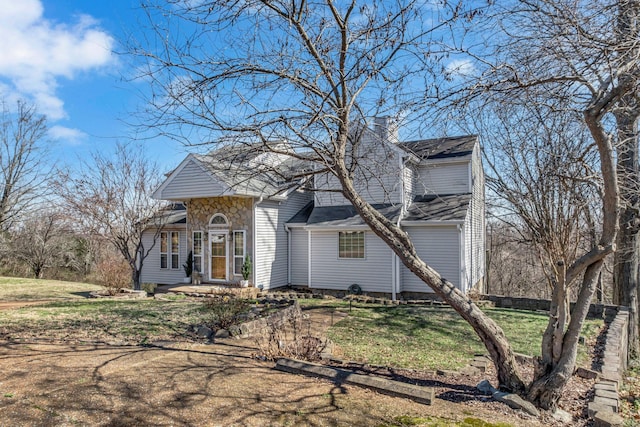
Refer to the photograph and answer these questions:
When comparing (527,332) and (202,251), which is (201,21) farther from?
(202,251)

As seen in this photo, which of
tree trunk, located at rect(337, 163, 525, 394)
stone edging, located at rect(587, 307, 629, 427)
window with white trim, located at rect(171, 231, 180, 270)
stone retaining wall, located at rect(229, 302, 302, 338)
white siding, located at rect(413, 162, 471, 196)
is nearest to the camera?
stone edging, located at rect(587, 307, 629, 427)

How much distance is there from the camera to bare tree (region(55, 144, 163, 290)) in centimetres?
1505

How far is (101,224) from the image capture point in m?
15.5

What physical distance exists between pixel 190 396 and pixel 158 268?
15.6 m

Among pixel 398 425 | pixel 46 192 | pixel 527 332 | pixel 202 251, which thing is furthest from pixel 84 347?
pixel 46 192

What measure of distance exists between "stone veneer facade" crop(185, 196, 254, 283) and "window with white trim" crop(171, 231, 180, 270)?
5.28ft

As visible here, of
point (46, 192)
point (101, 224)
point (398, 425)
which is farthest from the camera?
point (46, 192)

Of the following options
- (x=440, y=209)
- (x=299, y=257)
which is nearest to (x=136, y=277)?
(x=299, y=257)

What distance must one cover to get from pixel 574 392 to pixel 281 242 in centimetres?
1247

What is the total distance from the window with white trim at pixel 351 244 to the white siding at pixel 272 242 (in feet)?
8.60

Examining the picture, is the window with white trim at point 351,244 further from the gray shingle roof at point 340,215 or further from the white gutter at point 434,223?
the white gutter at point 434,223

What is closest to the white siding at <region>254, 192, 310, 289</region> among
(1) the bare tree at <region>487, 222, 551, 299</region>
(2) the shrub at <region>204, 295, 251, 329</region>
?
(2) the shrub at <region>204, 295, 251, 329</region>

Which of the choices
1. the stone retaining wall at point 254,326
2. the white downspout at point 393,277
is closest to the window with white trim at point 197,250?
the white downspout at point 393,277

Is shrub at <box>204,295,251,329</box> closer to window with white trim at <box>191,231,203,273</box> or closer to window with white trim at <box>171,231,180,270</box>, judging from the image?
window with white trim at <box>191,231,203,273</box>
